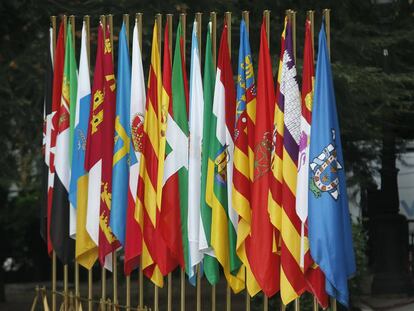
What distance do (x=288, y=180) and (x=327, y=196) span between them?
38 cm

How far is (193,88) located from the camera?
736 centimetres

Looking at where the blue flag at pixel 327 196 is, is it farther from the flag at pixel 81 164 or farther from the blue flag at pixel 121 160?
the flag at pixel 81 164

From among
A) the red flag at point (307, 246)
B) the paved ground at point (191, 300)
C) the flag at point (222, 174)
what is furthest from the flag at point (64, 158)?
the paved ground at point (191, 300)

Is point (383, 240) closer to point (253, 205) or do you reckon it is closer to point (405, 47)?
point (405, 47)

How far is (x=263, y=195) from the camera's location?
22.9ft

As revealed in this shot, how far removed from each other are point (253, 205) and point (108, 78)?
175cm

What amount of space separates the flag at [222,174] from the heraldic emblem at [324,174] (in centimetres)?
78

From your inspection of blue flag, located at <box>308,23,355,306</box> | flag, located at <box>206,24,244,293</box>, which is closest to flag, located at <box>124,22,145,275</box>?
flag, located at <box>206,24,244,293</box>

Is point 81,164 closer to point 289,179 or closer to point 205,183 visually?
point 205,183

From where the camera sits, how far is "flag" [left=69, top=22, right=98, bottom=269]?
26.0 feet

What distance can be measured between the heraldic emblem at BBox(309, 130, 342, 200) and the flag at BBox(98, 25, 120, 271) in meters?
1.90

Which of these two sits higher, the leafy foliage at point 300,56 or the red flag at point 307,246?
the leafy foliage at point 300,56

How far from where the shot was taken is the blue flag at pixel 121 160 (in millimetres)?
7625

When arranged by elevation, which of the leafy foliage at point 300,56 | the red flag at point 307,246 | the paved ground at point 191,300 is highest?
the leafy foliage at point 300,56
